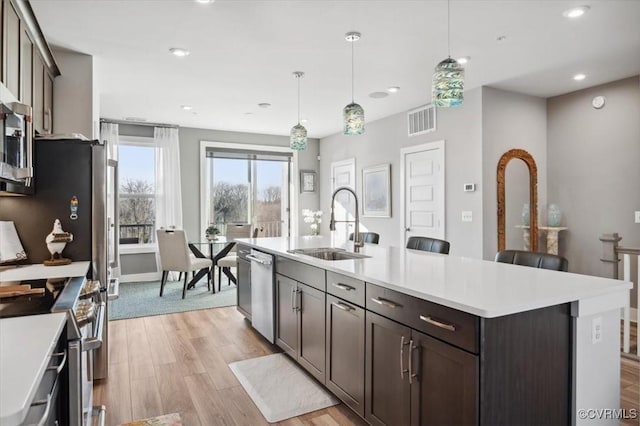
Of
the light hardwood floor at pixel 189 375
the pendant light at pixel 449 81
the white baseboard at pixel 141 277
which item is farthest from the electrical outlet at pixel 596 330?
the white baseboard at pixel 141 277

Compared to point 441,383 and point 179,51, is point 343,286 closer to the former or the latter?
point 441,383

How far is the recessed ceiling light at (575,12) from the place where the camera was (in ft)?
9.48

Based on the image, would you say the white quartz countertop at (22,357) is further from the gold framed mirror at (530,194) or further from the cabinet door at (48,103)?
the gold framed mirror at (530,194)

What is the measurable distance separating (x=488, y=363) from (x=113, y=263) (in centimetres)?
297

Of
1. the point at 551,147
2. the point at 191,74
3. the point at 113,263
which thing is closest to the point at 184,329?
the point at 113,263

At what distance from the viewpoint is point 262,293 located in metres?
3.65

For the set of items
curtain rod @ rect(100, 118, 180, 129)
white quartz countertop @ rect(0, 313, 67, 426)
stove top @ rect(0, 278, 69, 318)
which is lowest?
white quartz countertop @ rect(0, 313, 67, 426)

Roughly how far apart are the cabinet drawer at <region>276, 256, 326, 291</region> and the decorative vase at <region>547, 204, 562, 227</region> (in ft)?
12.2

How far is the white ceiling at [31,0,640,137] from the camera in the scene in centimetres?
292

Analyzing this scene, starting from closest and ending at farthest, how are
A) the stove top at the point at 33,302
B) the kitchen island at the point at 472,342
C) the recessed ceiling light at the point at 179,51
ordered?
the stove top at the point at 33,302 → the kitchen island at the point at 472,342 → the recessed ceiling light at the point at 179,51

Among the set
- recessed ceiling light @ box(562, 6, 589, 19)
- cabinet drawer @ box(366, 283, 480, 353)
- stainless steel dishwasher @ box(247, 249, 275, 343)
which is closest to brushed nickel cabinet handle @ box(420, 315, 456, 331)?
cabinet drawer @ box(366, 283, 480, 353)

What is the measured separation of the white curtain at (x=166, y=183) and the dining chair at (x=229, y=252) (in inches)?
35.3

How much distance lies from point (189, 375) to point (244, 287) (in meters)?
1.30

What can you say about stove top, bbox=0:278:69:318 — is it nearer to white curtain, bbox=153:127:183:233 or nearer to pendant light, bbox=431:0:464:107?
pendant light, bbox=431:0:464:107
